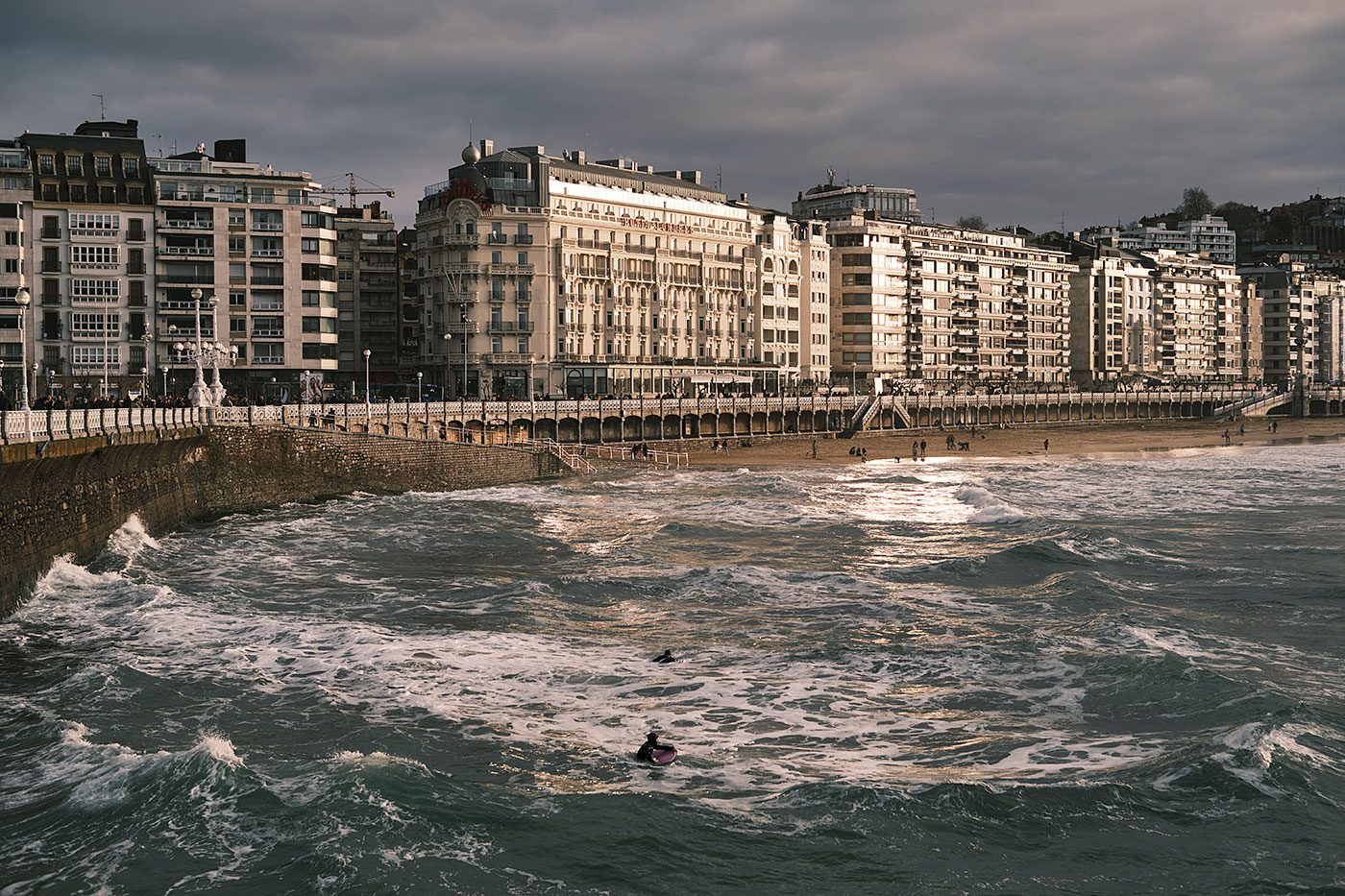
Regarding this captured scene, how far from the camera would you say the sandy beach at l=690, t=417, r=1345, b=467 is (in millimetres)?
93312

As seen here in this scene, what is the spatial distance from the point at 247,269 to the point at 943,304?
9281 centimetres

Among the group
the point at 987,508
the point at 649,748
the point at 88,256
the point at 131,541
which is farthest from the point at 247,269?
the point at 649,748

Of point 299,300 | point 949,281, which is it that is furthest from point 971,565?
point 949,281

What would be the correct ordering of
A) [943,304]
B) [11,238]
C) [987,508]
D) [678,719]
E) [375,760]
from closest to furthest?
[375,760] → [678,719] → [987,508] → [11,238] → [943,304]

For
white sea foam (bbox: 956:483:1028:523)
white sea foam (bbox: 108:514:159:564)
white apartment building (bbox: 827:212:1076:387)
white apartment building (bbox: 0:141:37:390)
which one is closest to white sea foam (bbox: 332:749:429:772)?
white sea foam (bbox: 108:514:159:564)

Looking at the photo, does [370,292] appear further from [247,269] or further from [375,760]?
[375,760]

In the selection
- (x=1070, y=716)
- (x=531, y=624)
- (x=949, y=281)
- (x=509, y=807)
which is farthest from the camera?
(x=949, y=281)

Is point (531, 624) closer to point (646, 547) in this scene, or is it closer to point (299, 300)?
point (646, 547)

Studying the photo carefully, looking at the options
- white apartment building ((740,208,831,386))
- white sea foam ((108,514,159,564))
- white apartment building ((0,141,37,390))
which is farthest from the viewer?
white apartment building ((740,208,831,386))

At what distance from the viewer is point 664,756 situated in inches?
793

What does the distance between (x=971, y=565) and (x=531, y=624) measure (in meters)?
14.9

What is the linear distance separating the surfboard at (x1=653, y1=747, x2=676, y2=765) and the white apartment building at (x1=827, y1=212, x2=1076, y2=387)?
128316mm

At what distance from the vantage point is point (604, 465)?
7956 cm

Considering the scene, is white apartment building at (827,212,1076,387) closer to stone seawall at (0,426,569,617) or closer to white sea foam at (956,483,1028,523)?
stone seawall at (0,426,569,617)
